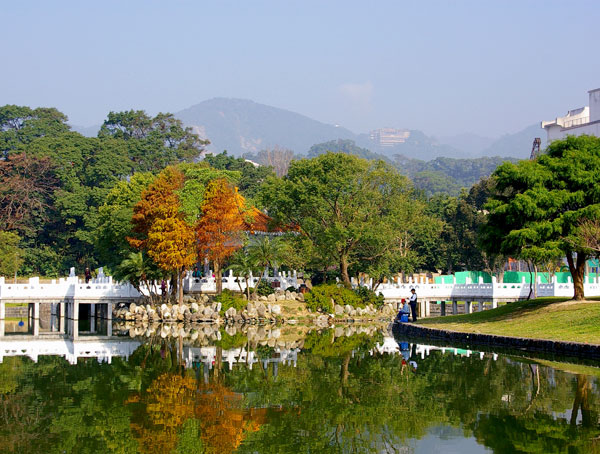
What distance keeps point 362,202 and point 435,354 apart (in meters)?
24.1

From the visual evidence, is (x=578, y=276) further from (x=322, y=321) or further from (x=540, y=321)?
(x=322, y=321)

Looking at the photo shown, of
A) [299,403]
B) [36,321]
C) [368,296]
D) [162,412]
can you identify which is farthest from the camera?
[368,296]

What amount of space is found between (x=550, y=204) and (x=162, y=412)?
21383mm

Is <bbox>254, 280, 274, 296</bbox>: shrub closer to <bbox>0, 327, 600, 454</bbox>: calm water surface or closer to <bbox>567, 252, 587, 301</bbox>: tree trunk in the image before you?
<bbox>567, 252, 587, 301</bbox>: tree trunk

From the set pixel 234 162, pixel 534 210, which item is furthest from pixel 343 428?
pixel 234 162

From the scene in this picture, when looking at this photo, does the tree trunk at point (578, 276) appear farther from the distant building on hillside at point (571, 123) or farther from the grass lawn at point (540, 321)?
the distant building on hillside at point (571, 123)

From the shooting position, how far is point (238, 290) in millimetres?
49375

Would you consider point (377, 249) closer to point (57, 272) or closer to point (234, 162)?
point (57, 272)

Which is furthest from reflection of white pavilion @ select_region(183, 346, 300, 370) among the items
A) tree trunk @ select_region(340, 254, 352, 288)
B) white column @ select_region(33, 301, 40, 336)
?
tree trunk @ select_region(340, 254, 352, 288)

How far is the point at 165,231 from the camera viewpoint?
4503 centimetres

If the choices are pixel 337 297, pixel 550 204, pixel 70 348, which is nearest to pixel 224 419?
pixel 70 348

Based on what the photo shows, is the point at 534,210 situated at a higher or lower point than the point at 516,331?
higher

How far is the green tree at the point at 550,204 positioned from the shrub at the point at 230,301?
1640 centimetres

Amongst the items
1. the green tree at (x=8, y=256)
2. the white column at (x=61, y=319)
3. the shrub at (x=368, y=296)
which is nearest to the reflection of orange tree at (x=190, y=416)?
the white column at (x=61, y=319)
